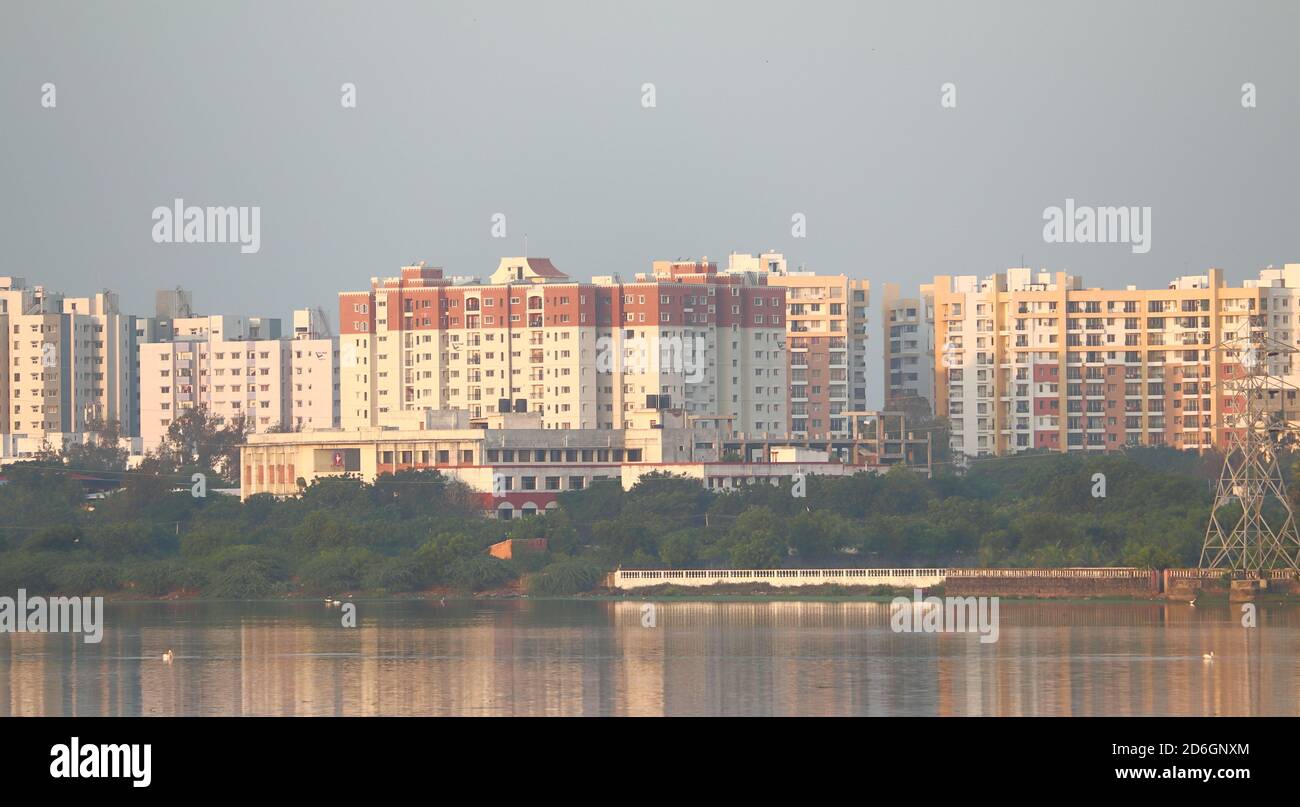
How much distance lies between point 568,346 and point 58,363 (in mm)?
46263

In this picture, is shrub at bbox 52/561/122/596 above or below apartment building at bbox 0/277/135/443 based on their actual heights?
below

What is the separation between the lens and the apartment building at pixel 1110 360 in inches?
5920

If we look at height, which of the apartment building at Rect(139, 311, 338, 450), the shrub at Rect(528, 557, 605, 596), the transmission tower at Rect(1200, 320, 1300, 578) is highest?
Answer: the apartment building at Rect(139, 311, 338, 450)

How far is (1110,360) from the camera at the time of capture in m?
152

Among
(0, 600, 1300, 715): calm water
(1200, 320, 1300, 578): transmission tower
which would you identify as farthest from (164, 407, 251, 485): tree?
(1200, 320, 1300, 578): transmission tower

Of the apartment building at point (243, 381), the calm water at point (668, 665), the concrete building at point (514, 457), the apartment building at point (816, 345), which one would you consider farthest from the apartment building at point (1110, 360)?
the calm water at point (668, 665)

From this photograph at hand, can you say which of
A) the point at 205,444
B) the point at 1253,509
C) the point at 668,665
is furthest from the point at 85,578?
the point at 205,444

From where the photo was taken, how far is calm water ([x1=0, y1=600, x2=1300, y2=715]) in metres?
50.9

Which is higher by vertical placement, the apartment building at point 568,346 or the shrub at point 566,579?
the apartment building at point 568,346

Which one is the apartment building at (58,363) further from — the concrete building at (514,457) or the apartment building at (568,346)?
the concrete building at (514,457)

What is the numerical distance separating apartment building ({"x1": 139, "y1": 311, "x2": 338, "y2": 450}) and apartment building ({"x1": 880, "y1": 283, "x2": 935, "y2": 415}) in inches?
1540

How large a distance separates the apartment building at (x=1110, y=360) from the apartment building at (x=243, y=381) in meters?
45.0

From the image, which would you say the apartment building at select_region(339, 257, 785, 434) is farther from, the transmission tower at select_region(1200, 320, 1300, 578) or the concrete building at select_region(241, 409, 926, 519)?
the transmission tower at select_region(1200, 320, 1300, 578)
